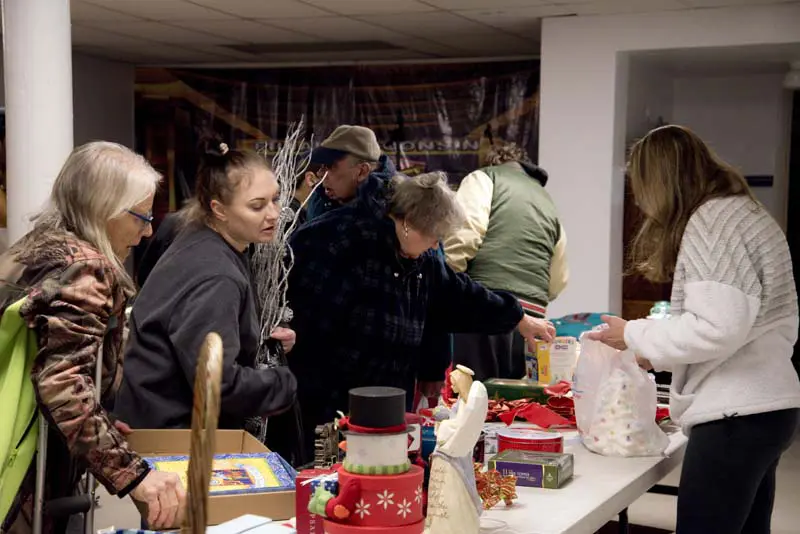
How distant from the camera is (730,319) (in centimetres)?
227

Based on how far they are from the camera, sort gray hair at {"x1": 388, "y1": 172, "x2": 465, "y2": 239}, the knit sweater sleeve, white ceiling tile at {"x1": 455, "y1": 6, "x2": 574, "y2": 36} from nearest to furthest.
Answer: the knit sweater sleeve → gray hair at {"x1": 388, "y1": 172, "x2": 465, "y2": 239} → white ceiling tile at {"x1": 455, "y1": 6, "x2": 574, "y2": 36}

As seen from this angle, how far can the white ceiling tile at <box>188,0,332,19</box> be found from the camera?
6.16 meters

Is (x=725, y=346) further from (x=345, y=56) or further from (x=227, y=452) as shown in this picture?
(x=345, y=56)

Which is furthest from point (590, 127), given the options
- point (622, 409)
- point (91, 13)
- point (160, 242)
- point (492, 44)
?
point (622, 409)

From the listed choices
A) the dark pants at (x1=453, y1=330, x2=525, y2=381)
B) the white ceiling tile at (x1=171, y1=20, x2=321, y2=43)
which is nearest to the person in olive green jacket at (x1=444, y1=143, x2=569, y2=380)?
the dark pants at (x1=453, y1=330, x2=525, y2=381)

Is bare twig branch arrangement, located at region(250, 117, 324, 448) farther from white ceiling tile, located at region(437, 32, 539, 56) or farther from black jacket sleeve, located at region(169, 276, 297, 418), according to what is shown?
white ceiling tile, located at region(437, 32, 539, 56)

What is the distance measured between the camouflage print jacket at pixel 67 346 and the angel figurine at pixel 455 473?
0.53 m

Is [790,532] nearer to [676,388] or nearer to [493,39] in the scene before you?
→ [676,388]

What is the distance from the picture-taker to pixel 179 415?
2.24 m

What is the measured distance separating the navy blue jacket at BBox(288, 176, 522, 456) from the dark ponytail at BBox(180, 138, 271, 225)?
578 millimetres

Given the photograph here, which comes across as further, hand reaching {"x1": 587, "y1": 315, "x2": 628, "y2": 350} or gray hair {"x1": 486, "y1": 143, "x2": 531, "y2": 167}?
gray hair {"x1": 486, "y1": 143, "x2": 531, "y2": 167}

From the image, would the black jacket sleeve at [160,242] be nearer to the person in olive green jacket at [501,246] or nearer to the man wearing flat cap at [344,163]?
the man wearing flat cap at [344,163]

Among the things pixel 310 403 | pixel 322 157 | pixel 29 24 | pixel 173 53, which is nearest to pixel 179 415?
pixel 310 403

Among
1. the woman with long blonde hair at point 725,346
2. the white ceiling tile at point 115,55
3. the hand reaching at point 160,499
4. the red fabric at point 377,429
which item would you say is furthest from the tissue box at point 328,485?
the white ceiling tile at point 115,55
